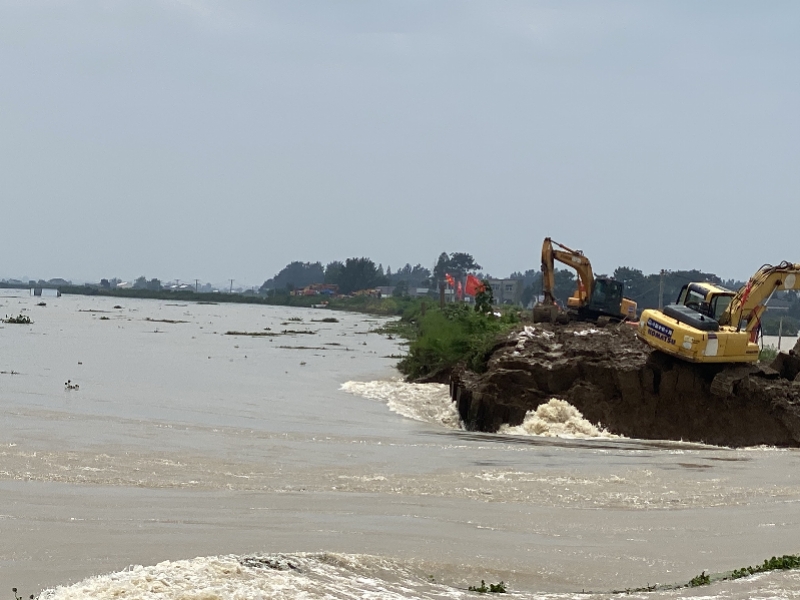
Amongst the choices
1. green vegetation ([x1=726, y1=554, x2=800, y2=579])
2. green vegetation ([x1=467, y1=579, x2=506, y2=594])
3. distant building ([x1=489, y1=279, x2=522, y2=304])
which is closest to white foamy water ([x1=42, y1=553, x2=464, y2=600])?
green vegetation ([x1=467, y1=579, x2=506, y2=594])

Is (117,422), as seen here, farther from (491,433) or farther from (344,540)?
(344,540)

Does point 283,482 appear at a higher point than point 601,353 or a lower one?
lower

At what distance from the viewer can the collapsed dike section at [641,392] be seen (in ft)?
74.9

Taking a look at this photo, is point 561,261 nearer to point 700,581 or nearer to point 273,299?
point 700,581

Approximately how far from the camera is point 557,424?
23500 mm

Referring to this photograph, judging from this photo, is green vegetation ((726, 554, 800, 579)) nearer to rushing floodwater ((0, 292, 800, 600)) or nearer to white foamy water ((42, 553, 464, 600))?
rushing floodwater ((0, 292, 800, 600))

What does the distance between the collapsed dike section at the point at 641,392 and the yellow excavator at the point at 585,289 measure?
9475 millimetres

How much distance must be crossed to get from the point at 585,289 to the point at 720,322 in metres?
12.0

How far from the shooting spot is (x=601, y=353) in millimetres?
24719

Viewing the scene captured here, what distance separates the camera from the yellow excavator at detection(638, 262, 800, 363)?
22.9 m

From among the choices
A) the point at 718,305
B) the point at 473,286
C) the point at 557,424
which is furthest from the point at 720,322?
the point at 473,286

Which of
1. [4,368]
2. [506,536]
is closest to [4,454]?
[506,536]

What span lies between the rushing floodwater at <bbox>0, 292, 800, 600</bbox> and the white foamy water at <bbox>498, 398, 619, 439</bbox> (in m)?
0.05

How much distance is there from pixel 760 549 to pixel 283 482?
22.0 ft
